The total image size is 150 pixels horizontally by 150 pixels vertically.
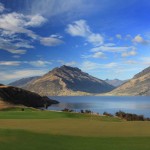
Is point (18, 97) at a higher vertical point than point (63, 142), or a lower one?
higher

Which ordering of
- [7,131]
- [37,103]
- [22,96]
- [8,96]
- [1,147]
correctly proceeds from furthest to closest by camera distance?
[37,103] < [22,96] < [8,96] < [7,131] < [1,147]

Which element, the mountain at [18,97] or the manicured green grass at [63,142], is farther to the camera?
the mountain at [18,97]

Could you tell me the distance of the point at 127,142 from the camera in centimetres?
2261

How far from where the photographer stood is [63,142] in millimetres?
22297

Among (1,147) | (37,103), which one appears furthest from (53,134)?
(37,103)

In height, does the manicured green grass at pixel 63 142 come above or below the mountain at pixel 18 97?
below

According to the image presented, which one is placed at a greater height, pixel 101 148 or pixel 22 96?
pixel 22 96

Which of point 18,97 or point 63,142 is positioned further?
point 18,97

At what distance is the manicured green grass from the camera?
2041cm

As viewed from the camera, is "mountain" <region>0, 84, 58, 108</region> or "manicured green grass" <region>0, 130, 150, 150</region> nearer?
"manicured green grass" <region>0, 130, 150, 150</region>

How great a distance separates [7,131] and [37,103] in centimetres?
15051

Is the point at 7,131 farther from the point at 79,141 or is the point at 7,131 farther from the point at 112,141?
the point at 112,141

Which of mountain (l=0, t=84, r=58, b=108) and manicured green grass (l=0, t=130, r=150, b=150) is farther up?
mountain (l=0, t=84, r=58, b=108)

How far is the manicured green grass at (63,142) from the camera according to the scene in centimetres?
2041
